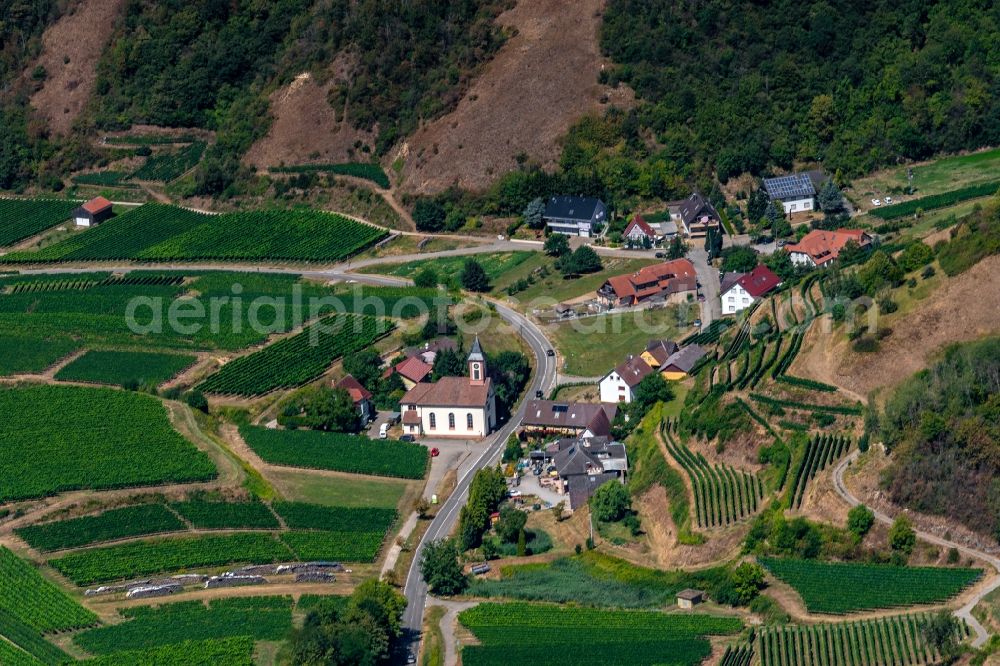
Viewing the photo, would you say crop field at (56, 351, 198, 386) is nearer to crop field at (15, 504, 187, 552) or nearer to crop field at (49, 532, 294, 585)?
crop field at (15, 504, 187, 552)

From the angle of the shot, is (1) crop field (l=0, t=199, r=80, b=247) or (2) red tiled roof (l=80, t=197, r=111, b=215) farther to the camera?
(2) red tiled roof (l=80, t=197, r=111, b=215)

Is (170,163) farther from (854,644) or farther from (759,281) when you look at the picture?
(854,644)

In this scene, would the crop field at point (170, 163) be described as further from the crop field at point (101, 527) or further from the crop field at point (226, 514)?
the crop field at point (101, 527)

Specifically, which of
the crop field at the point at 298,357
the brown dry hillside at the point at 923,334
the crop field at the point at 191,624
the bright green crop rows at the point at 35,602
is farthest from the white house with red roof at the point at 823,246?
the bright green crop rows at the point at 35,602

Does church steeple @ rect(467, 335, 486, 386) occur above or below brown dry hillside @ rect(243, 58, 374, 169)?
below

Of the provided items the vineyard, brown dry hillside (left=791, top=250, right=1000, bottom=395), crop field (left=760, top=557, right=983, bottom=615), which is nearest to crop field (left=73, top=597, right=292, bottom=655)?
crop field (left=760, top=557, right=983, bottom=615)

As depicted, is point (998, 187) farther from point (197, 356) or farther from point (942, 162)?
point (197, 356)
